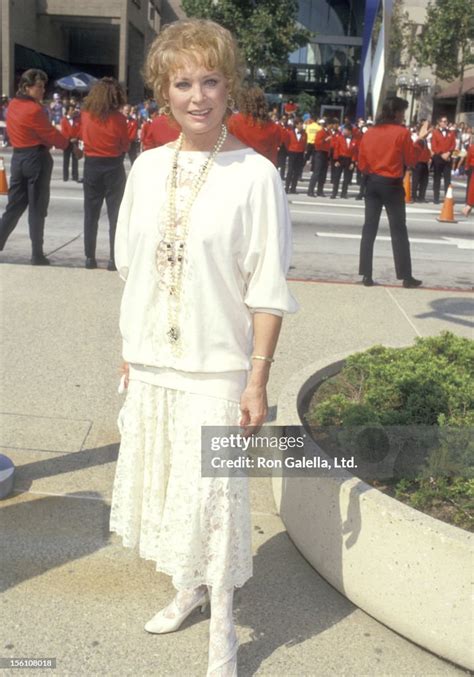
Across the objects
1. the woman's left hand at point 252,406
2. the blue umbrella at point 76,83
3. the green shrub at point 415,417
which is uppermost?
the blue umbrella at point 76,83

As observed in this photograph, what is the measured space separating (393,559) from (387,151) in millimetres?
6209

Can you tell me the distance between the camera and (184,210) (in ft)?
7.83

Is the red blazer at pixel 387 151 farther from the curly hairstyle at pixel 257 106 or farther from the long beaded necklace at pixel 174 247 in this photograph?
the long beaded necklace at pixel 174 247

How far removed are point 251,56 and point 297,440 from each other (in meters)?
31.5

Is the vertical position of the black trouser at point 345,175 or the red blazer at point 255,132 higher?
the red blazer at point 255,132

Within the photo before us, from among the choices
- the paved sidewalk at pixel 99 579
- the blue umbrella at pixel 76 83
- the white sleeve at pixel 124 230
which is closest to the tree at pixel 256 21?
the blue umbrella at pixel 76 83

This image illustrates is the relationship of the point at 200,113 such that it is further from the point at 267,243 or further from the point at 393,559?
the point at 393,559

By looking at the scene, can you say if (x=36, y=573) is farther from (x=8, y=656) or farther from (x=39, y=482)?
(x=39, y=482)

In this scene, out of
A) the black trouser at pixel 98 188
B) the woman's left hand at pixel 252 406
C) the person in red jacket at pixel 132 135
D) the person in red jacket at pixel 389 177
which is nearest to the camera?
the woman's left hand at pixel 252 406

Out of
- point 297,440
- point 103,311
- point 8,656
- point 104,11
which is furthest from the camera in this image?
point 104,11

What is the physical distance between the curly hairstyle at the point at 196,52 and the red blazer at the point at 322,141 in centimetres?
1746

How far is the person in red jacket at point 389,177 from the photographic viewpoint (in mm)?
8281

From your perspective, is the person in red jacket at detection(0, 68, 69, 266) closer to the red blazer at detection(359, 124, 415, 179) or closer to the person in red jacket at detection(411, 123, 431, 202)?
the red blazer at detection(359, 124, 415, 179)

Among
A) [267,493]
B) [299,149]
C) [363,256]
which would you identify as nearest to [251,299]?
[267,493]
